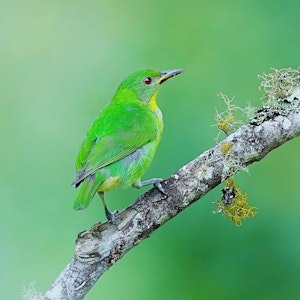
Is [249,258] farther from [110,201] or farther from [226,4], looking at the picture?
[226,4]

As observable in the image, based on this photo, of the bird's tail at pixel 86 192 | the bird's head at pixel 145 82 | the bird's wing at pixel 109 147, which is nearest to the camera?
the bird's tail at pixel 86 192

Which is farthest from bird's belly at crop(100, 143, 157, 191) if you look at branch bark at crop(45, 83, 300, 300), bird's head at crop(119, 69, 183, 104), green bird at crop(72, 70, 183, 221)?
bird's head at crop(119, 69, 183, 104)

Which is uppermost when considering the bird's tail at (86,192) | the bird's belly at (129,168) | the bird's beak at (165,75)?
the bird's beak at (165,75)

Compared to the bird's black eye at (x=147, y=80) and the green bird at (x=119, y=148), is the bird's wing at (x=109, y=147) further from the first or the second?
the bird's black eye at (x=147, y=80)

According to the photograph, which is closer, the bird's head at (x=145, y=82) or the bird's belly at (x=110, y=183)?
the bird's belly at (x=110, y=183)

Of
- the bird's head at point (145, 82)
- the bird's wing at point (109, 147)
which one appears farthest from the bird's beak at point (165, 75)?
the bird's wing at point (109, 147)

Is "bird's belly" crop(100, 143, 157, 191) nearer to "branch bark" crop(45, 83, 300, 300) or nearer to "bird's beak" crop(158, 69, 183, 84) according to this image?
"branch bark" crop(45, 83, 300, 300)

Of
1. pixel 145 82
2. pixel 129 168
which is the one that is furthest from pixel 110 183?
pixel 145 82

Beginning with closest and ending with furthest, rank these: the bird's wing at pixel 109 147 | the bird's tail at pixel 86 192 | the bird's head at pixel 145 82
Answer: the bird's tail at pixel 86 192
the bird's wing at pixel 109 147
the bird's head at pixel 145 82
